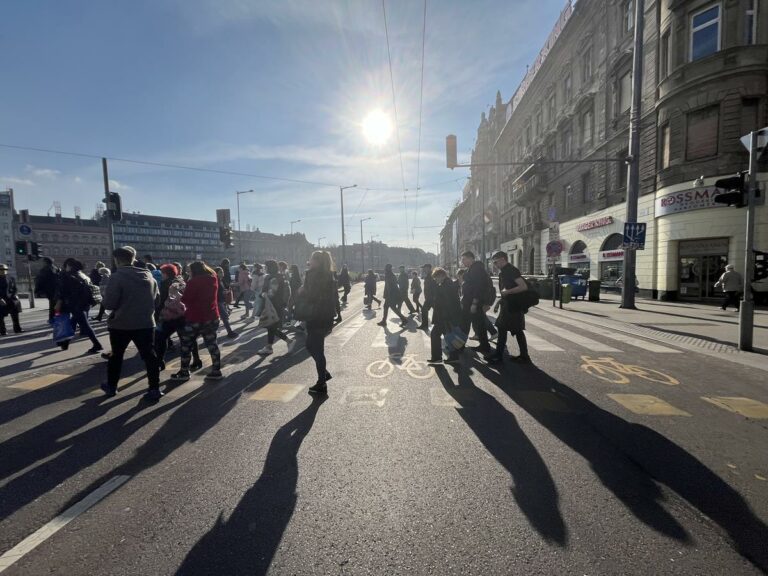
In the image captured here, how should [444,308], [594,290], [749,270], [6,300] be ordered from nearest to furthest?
[444,308]
[749,270]
[6,300]
[594,290]

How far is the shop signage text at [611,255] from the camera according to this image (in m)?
19.3

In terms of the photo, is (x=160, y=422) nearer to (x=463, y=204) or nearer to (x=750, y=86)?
(x=750, y=86)

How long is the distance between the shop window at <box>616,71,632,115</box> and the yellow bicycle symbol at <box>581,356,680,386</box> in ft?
60.1

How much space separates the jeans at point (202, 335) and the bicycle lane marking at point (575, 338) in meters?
6.65

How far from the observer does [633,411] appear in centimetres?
391

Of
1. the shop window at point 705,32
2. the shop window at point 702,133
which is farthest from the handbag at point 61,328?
the shop window at point 705,32

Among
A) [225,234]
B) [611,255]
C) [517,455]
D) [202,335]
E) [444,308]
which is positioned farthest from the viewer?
[225,234]

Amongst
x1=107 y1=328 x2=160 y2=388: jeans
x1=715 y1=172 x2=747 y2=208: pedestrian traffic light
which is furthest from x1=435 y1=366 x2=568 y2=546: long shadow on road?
x1=715 y1=172 x2=747 y2=208: pedestrian traffic light

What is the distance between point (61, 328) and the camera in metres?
6.78

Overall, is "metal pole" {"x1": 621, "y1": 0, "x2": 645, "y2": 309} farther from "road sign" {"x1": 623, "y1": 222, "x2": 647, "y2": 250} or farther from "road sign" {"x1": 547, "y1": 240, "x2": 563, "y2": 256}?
"road sign" {"x1": 547, "y1": 240, "x2": 563, "y2": 256}

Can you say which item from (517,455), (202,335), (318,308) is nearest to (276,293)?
(202,335)

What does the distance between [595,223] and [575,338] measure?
16.1m

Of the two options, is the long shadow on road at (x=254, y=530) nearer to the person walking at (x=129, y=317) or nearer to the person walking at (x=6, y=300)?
the person walking at (x=129, y=317)

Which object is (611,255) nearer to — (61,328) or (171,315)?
(171,315)
